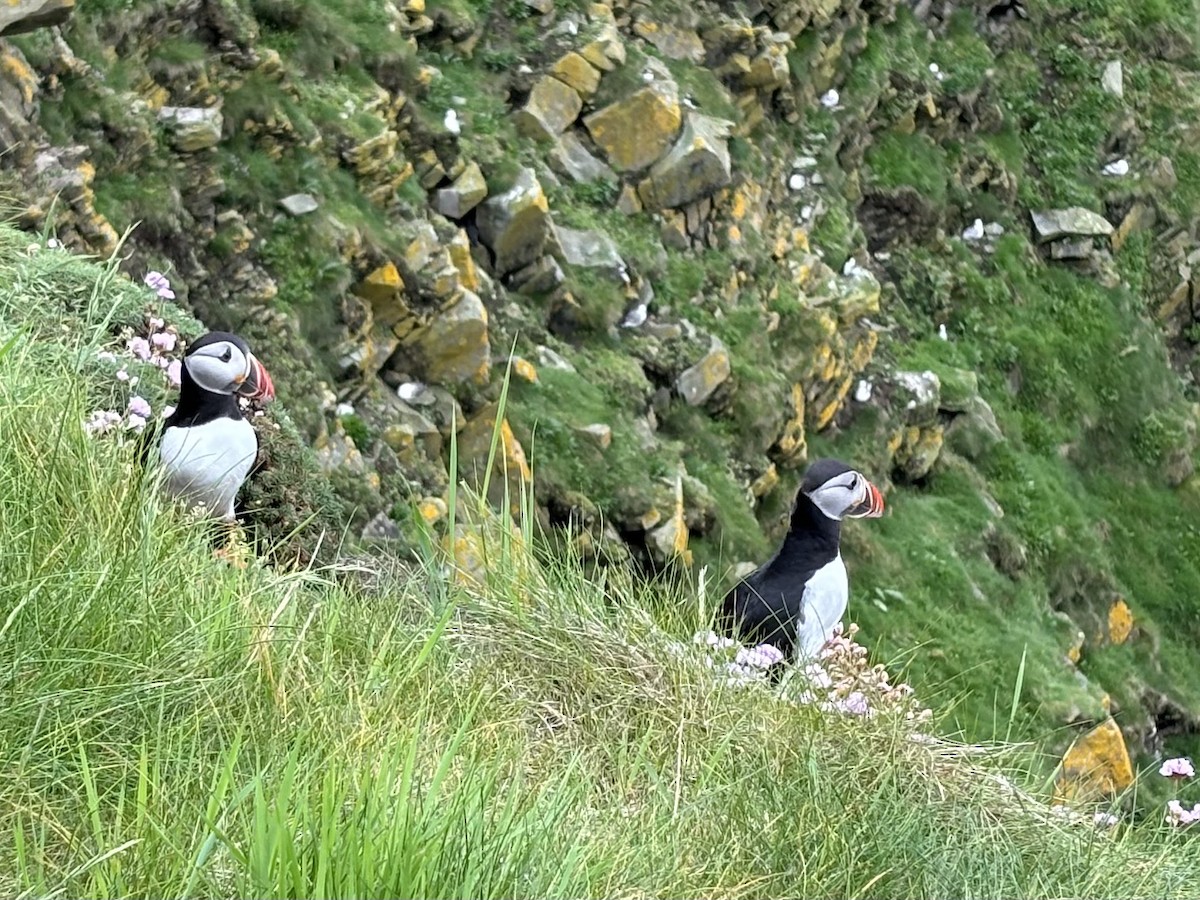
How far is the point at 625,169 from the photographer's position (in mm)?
16328

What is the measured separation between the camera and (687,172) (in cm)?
1639

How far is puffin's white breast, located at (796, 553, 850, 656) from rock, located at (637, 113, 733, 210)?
35.3 ft

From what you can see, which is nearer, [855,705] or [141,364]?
[855,705]

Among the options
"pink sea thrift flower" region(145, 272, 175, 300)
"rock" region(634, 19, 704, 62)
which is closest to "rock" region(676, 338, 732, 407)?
"rock" region(634, 19, 704, 62)

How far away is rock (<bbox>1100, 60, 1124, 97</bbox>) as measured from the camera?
25094 mm

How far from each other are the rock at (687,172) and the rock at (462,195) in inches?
114

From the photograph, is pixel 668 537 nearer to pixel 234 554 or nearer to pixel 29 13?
pixel 29 13

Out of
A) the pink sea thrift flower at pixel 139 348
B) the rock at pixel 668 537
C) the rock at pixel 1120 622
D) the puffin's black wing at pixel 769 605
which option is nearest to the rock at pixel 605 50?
the rock at pixel 668 537

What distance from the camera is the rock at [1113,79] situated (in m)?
25.1

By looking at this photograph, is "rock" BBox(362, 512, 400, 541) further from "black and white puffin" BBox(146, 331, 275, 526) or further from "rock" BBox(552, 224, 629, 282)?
"rock" BBox(552, 224, 629, 282)

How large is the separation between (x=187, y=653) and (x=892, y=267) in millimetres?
19339

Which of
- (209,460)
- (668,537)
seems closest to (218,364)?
(209,460)

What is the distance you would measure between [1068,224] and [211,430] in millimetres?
20959

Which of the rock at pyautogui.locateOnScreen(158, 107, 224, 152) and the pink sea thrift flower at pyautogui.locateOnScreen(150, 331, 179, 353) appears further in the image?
the rock at pyautogui.locateOnScreen(158, 107, 224, 152)
